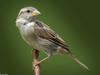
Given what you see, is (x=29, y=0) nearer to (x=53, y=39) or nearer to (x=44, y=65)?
(x=44, y=65)

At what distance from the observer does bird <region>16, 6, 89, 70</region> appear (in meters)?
3.10

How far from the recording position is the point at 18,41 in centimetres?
455

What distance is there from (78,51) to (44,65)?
274mm

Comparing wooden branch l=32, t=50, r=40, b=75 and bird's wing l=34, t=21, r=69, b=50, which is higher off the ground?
bird's wing l=34, t=21, r=69, b=50

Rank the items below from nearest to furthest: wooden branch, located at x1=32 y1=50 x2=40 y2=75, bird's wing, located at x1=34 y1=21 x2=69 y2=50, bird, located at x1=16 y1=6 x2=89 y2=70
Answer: wooden branch, located at x1=32 y1=50 x2=40 y2=75
bird, located at x1=16 y1=6 x2=89 y2=70
bird's wing, located at x1=34 y1=21 x2=69 y2=50

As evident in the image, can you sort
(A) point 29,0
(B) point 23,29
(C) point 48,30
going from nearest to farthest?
(B) point 23,29
(C) point 48,30
(A) point 29,0

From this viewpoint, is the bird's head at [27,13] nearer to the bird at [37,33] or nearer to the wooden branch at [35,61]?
the bird at [37,33]

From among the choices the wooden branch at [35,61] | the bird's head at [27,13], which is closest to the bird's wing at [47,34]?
the bird's head at [27,13]

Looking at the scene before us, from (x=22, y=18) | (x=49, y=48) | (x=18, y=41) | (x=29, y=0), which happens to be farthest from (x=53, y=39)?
(x=29, y=0)

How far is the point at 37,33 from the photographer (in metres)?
3.29

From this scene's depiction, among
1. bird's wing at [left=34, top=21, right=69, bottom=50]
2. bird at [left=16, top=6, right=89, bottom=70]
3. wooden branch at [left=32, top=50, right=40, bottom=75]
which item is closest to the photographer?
wooden branch at [left=32, top=50, right=40, bottom=75]

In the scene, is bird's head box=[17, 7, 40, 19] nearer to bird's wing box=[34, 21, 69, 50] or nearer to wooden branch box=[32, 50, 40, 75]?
bird's wing box=[34, 21, 69, 50]

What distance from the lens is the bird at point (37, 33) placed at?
3096mm

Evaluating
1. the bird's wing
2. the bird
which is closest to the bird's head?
the bird
